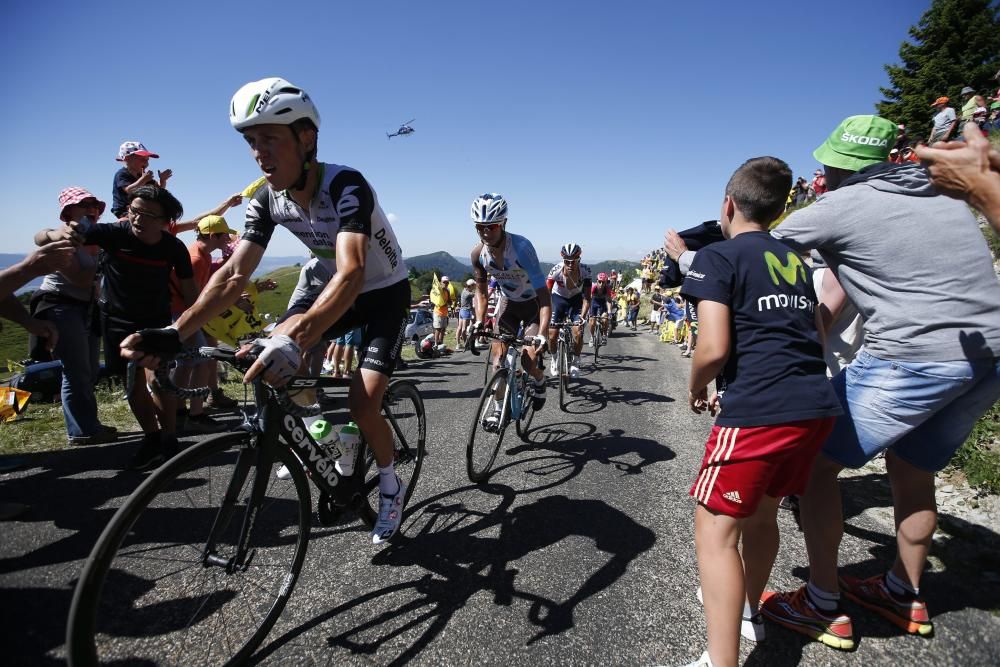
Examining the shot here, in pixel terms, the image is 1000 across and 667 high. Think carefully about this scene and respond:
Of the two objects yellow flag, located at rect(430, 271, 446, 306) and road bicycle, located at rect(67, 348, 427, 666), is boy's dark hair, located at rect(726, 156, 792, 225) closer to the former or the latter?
road bicycle, located at rect(67, 348, 427, 666)

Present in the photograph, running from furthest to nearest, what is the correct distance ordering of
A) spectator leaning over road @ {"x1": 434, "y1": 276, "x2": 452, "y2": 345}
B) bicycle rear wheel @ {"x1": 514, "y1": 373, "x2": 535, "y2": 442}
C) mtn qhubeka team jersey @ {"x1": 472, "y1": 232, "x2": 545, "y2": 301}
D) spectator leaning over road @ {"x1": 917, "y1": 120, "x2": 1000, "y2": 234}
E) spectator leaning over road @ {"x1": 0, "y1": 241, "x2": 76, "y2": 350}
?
spectator leaning over road @ {"x1": 434, "y1": 276, "x2": 452, "y2": 345} → mtn qhubeka team jersey @ {"x1": 472, "y1": 232, "x2": 545, "y2": 301} → bicycle rear wheel @ {"x1": 514, "y1": 373, "x2": 535, "y2": 442} → spectator leaning over road @ {"x1": 0, "y1": 241, "x2": 76, "y2": 350} → spectator leaning over road @ {"x1": 917, "y1": 120, "x2": 1000, "y2": 234}

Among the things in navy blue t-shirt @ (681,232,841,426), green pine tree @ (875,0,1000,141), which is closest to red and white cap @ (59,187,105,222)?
navy blue t-shirt @ (681,232,841,426)

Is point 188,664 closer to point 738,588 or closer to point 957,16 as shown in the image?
point 738,588

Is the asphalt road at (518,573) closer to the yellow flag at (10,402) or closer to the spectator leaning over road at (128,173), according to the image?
the yellow flag at (10,402)

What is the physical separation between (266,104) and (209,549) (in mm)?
2291

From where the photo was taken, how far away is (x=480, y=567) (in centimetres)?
289

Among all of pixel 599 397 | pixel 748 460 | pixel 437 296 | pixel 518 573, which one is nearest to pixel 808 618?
pixel 748 460

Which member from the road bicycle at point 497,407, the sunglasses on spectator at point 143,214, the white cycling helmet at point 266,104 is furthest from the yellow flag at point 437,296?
the white cycling helmet at point 266,104

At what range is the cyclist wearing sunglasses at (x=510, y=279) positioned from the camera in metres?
5.02

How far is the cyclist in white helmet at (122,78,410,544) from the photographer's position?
7.32ft

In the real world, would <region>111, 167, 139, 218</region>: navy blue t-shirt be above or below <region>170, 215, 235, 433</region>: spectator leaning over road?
above

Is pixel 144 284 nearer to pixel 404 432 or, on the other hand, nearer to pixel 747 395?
pixel 404 432

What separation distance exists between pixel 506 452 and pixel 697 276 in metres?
3.48

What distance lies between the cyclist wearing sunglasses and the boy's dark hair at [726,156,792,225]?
2740 mm
